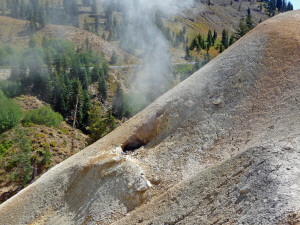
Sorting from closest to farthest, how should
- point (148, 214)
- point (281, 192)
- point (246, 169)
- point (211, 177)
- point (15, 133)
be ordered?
point (281, 192)
point (246, 169)
point (211, 177)
point (148, 214)
point (15, 133)

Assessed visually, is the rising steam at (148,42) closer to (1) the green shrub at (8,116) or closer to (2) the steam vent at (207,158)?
(1) the green shrub at (8,116)

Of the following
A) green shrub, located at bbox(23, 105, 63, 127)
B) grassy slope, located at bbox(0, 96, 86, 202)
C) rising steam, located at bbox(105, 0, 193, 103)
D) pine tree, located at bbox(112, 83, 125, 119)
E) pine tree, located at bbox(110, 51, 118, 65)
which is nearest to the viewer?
grassy slope, located at bbox(0, 96, 86, 202)

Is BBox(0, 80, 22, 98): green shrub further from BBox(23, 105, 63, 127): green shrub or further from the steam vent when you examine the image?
the steam vent

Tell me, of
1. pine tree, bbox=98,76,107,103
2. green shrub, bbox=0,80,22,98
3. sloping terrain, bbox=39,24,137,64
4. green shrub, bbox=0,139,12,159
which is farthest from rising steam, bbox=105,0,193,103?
green shrub, bbox=0,139,12,159

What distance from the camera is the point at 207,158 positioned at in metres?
12.5

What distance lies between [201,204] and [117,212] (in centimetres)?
484

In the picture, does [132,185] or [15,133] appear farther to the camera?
[15,133]

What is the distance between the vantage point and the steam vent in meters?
8.05

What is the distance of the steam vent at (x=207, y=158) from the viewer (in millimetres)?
8047

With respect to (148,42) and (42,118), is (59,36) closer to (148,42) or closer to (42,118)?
(148,42)

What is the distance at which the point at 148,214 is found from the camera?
35.1 ft

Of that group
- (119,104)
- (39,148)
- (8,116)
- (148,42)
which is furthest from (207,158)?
(148,42)

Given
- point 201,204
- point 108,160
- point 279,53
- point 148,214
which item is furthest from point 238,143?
point 108,160

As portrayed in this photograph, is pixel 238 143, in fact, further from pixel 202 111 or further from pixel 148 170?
pixel 148 170
